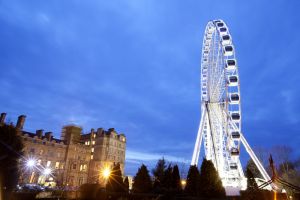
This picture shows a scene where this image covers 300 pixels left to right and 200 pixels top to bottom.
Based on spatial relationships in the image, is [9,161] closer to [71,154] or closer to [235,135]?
[235,135]

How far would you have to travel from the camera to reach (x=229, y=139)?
40.2m

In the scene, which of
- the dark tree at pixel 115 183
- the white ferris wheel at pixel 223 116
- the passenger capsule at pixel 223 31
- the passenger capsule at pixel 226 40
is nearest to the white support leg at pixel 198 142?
the white ferris wheel at pixel 223 116

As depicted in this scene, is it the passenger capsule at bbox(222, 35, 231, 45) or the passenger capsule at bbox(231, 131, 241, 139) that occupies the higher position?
the passenger capsule at bbox(222, 35, 231, 45)

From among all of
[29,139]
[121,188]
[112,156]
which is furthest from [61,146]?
[121,188]

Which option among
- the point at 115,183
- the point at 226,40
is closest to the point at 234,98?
the point at 226,40

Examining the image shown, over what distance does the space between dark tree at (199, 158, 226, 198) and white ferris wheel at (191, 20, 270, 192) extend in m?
8.68

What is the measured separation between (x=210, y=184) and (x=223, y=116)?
1402cm

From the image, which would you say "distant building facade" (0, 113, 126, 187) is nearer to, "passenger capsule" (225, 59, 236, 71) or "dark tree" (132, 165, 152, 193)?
"dark tree" (132, 165, 152, 193)

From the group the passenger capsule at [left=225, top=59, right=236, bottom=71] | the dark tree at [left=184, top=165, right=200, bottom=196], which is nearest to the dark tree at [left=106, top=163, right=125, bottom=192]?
the dark tree at [left=184, top=165, right=200, bottom=196]

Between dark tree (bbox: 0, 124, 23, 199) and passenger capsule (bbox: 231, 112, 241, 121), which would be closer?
dark tree (bbox: 0, 124, 23, 199)

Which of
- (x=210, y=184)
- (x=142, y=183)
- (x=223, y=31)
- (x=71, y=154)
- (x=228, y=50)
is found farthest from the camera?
(x=71, y=154)

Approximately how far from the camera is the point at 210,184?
31719 mm

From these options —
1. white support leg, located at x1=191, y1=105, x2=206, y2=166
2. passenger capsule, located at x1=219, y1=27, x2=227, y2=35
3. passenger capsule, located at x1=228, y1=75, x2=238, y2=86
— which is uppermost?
passenger capsule, located at x1=219, y1=27, x2=227, y2=35

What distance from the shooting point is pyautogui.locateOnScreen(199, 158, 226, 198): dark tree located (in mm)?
31359
